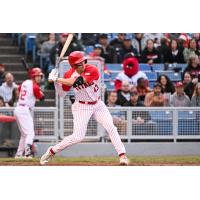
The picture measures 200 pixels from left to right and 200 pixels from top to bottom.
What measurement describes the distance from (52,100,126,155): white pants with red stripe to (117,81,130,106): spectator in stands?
5045 millimetres

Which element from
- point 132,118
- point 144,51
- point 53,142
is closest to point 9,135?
point 53,142

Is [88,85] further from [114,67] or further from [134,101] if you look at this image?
[114,67]

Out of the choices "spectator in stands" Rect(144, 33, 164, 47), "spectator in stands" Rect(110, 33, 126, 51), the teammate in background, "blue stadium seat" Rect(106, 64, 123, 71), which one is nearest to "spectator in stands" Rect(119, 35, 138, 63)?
"spectator in stands" Rect(110, 33, 126, 51)

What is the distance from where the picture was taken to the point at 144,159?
1742cm

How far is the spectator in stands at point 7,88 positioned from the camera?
2011 centimetres

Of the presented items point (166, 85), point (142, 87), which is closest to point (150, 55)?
point (166, 85)

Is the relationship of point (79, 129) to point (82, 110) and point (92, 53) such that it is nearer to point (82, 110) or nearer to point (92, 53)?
point (82, 110)

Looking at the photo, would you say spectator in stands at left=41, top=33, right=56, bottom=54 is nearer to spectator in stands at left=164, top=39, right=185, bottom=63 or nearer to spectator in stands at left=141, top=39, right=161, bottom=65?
spectator in stands at left=141, top=39, right=161, bottom=65

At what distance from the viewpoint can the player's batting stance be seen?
586 inches

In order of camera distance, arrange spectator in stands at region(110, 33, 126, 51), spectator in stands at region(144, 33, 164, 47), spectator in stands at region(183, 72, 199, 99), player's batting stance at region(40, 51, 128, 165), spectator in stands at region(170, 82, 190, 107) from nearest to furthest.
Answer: player's batting stance at region(40, 51, 128, 165) → spectator in stands at region(170, 82, 190, 107) → spectator in stands at region(183, 72, 199, 99) → spectator in stands at region(110, 33, 126, 51) → spectator in stands at region(144, 33, 164, 47)

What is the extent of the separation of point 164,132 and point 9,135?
10.6 ft

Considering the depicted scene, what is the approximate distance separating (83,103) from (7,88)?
537 centimetres

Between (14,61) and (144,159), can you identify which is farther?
(14,61)

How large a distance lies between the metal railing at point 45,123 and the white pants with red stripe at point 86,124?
4560mm
